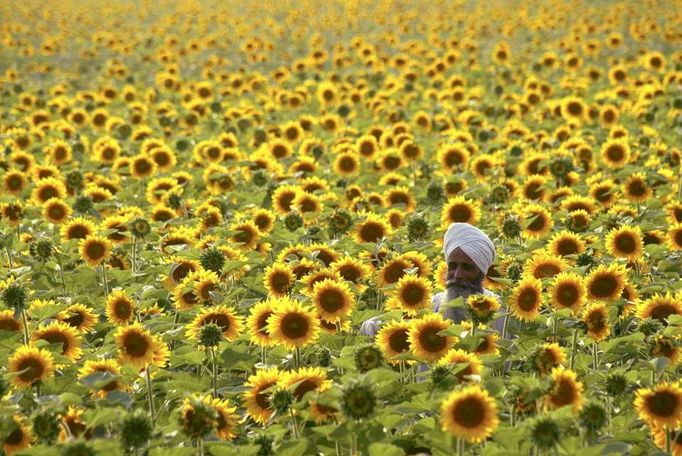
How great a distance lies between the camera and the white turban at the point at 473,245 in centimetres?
529

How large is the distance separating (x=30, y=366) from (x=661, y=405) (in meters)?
2.97

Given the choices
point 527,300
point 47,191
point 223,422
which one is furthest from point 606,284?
point 47,191

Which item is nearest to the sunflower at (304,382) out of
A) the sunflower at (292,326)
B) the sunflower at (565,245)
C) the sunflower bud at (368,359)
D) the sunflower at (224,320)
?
the sunflower bud at (368,359)

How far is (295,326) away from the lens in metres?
4.73

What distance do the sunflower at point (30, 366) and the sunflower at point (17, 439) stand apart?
16.5 inches

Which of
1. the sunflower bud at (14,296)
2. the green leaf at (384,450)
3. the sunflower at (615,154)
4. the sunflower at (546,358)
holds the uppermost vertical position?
the sunflower at (615,154)

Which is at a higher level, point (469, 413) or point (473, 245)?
point (473, 245)

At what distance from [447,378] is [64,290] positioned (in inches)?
141

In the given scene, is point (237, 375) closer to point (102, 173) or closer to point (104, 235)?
point (104, 235)

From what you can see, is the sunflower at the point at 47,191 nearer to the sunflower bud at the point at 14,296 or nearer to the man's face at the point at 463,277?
the sunflower bud at the point at 14,296

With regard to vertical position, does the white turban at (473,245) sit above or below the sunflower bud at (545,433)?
above

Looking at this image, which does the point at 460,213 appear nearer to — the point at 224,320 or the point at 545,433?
the point at 224,320

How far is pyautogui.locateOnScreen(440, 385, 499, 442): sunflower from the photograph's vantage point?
3.48 metres

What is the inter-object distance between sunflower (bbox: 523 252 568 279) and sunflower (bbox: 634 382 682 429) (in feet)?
5.93
